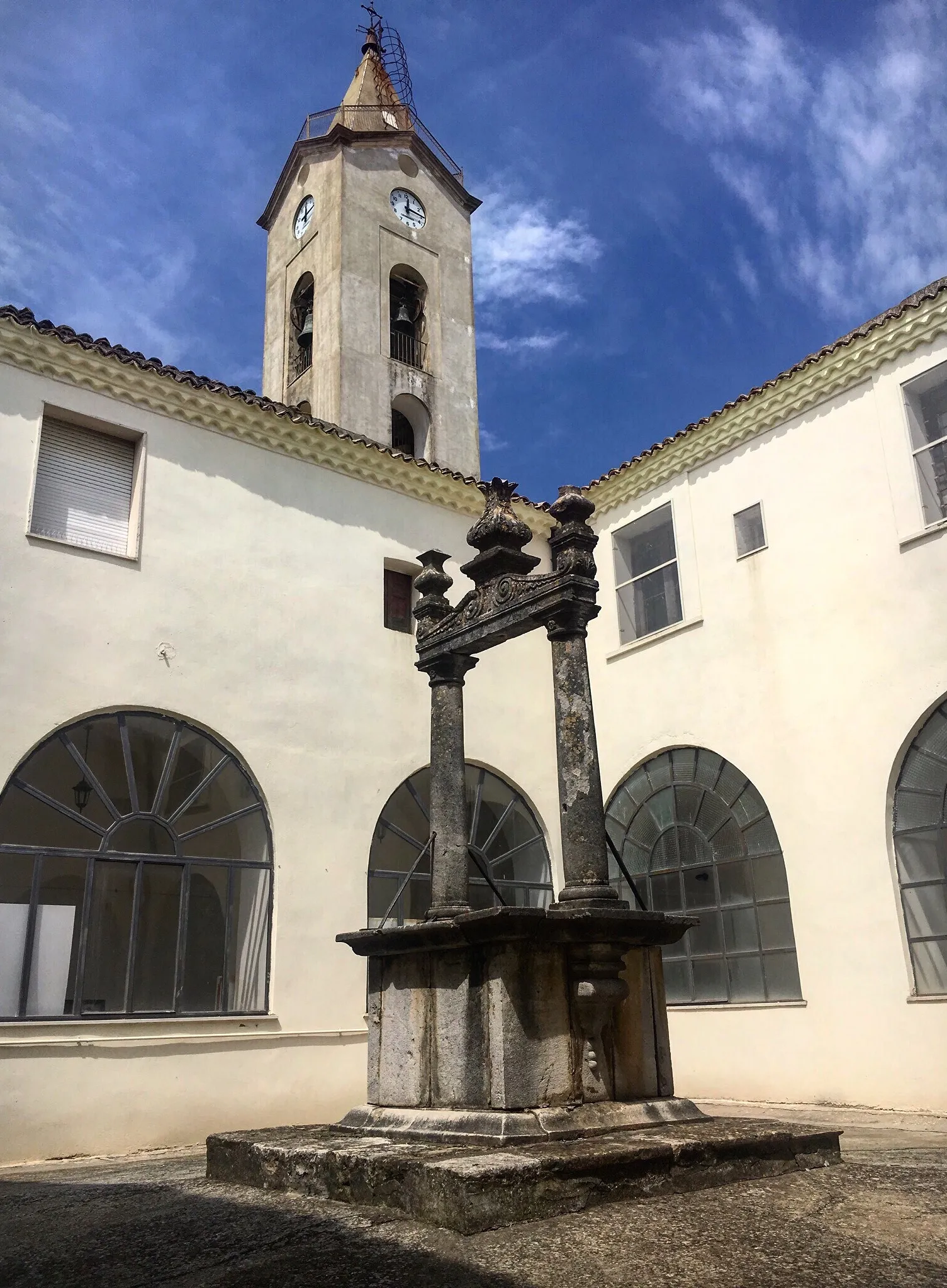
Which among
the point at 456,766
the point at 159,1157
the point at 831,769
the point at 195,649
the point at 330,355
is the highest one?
the point at 330,355

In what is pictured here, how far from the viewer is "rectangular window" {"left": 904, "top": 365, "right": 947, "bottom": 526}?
11039mm

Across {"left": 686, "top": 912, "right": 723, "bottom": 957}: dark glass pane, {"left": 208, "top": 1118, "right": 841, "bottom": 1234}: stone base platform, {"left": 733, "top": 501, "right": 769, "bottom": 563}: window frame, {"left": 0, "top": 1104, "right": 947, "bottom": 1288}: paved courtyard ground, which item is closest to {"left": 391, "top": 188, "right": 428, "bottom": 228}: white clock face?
{"left": 733, "top": 501, "right": 769, "bottom": 563}: window frame

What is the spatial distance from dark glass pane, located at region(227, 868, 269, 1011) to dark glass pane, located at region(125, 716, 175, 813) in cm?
123

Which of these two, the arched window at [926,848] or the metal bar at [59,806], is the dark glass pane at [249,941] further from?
the arched window at [926,848]

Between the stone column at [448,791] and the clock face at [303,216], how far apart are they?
16.7m

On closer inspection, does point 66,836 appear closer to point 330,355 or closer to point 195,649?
point 195,649

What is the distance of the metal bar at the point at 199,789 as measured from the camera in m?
10.6

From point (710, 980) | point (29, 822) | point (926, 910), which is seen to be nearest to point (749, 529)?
point (926, 910)

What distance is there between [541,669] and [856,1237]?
34.8 feet

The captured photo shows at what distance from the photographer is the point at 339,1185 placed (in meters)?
5.21

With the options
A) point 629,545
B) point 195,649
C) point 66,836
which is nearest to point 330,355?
point 629,545

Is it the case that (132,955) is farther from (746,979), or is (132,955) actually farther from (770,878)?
(770,878)

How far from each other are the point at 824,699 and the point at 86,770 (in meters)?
7.59

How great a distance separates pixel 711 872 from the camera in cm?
1238
